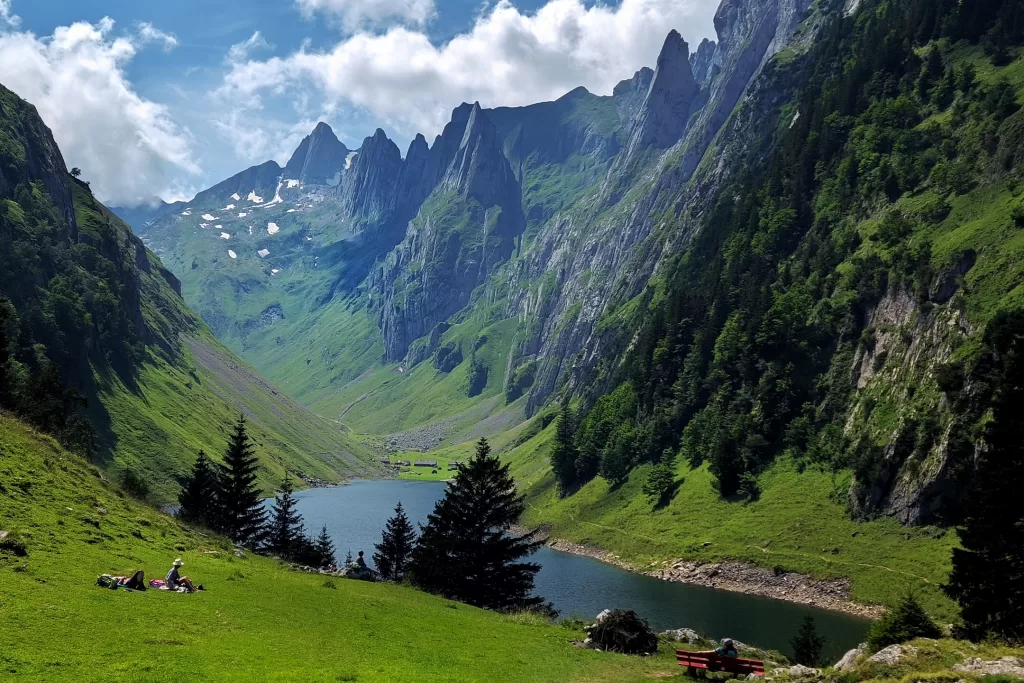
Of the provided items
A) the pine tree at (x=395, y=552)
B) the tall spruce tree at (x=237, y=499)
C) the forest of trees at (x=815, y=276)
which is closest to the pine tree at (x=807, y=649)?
the forest of trees at (x=815, y=276)

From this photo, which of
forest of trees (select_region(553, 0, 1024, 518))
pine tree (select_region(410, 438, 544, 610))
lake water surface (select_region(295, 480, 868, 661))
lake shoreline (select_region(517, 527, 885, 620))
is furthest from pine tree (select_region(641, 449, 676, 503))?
pine tree (select_region(410, 438, 544, 610))

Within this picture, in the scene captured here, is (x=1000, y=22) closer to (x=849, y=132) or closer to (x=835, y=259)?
(x=849, y=132)

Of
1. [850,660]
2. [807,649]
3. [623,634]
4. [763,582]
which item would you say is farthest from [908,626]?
[763,582]

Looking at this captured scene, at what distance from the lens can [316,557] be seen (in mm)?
78000

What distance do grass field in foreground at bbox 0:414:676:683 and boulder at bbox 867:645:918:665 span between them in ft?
26.7

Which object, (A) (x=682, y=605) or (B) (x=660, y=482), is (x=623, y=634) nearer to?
(A) (x=682, y=605)

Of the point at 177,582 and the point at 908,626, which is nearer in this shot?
the point at 177,582

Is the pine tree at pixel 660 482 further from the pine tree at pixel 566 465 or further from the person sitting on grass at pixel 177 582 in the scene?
the person sitting on grass at pixel 177 582

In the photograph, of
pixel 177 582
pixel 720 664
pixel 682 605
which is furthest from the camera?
pixel 682 605

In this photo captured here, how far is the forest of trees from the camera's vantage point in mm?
114938

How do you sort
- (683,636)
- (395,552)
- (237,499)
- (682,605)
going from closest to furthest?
(683,636)
(237,499)
(682,605)
(395,552)

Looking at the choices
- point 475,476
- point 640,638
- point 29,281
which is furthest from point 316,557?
point 29,281

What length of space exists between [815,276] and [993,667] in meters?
127

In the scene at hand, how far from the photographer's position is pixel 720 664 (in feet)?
84.1
